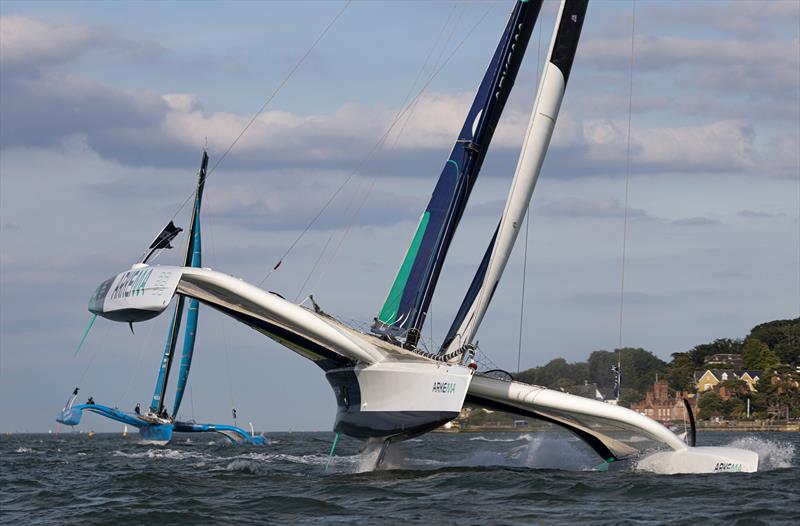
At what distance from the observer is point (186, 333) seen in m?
47.3

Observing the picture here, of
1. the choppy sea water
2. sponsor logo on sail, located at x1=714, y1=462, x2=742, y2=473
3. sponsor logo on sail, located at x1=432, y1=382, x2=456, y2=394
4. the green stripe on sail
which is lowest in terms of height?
the choppy sea water

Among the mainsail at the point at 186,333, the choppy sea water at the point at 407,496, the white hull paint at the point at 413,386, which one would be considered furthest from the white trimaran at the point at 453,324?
the mainsail at the point at 186,333

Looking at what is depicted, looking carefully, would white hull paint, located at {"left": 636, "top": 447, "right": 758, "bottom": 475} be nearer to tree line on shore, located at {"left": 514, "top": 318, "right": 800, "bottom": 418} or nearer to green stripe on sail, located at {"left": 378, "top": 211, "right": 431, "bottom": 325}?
green stripe on sail, located at {"left": 378, "top": 211, "right": 431, "bottom": 325}

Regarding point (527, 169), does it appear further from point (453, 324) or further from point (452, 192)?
point (453, 324)

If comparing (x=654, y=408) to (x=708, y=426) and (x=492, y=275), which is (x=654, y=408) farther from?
Result: (x=492, y=275)

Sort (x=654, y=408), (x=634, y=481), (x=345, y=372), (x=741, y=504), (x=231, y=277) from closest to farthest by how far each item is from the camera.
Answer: (x=741, y=504) → (x=634, y=481) → (x=231, y=277) → (x=345, y=372) → (x=654, y=408)

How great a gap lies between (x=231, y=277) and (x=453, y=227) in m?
5.11

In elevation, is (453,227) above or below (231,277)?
above

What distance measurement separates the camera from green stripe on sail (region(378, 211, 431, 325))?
74.7 ft

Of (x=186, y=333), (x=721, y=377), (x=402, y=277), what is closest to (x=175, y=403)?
(x=186, y=333)

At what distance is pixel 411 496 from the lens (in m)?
17.2

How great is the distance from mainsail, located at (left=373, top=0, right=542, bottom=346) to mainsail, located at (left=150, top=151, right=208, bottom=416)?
22.0 metres

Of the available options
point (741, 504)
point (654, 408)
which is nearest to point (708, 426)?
point (654, 408)

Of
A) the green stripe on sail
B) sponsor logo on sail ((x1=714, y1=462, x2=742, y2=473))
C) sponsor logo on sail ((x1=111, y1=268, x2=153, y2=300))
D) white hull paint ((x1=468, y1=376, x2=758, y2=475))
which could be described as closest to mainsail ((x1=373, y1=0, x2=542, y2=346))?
the green stripe on sail
